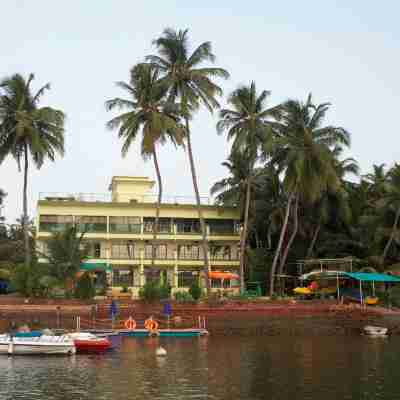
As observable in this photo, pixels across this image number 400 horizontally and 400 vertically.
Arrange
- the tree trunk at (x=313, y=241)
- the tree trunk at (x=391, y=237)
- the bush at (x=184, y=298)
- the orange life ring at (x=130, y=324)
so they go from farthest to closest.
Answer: the tree trunk at (x=313, y=241)
the tree trunk at (x=391, y=237)
the bush at (x=184, y=298)
the orange life ring at (x=130, y=324)

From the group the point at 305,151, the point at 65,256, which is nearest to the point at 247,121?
the point at 305,151

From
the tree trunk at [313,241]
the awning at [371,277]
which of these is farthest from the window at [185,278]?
the awning at [371,277]

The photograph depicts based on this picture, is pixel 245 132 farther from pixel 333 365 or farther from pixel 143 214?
pixel 333 365

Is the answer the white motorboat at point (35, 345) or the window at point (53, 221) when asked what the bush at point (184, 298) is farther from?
the window at point (53, 221)

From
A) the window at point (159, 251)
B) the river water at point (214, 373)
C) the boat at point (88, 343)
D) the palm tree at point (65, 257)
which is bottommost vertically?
the river water at point (214, 373)

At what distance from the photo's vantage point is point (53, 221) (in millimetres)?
67188

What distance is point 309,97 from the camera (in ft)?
199

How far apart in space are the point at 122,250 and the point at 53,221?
317 inches

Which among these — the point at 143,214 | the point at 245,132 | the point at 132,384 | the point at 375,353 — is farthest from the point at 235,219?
the point at 132,384

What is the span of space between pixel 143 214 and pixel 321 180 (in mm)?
20875

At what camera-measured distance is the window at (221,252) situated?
7162cm

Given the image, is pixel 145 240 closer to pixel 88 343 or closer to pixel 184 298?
pixel 184 298

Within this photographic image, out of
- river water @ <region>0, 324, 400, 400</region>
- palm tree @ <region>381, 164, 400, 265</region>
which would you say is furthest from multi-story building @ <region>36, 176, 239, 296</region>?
river water @ <region>0, 324, 400, 400</region>

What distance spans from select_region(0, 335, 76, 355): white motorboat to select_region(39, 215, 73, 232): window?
32750 millimetres
